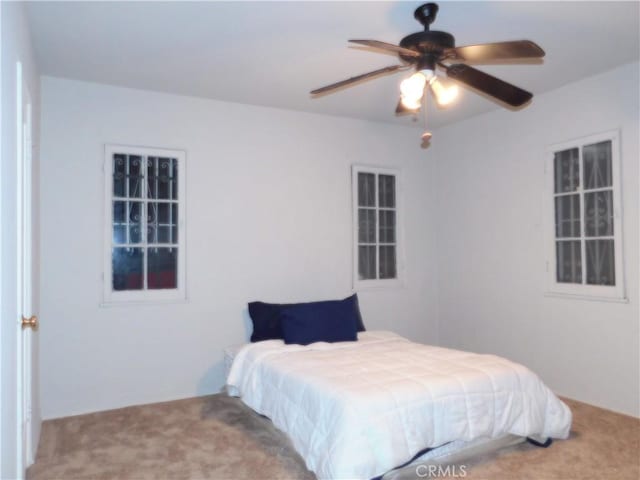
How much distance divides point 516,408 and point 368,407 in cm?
96

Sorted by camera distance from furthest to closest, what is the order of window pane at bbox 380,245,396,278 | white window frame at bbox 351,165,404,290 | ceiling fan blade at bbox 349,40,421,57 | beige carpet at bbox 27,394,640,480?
window pane at bbox 380,245,396,278 < white window frame at bbox 351,165,404,290 < beige carpet at bbox 27,394,640,480 < ceiling fan blade at bbox 349,40,421,57

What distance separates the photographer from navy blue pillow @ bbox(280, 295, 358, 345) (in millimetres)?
3543

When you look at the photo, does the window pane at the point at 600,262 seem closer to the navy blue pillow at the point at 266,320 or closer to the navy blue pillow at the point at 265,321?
the navy blue pillow at the point at 266,320

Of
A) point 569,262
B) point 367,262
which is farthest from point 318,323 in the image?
point 569,262

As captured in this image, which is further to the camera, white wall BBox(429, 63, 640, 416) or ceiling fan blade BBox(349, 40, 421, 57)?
white wall BBox(429, 63, 640, 416)

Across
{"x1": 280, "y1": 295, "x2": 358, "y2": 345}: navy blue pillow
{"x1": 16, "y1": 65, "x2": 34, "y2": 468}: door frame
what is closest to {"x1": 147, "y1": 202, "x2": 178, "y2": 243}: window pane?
{"x1": 280, "y1": 295, "x2": 358, "y2": 345}: navy blue pillow

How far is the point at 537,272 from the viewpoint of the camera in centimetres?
404

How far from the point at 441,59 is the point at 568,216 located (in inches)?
83.1

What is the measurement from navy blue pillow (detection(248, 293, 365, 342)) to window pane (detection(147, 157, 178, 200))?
115 cm

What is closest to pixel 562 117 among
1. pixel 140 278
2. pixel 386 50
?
pixel 386 50

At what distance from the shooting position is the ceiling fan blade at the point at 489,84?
8.00 ft

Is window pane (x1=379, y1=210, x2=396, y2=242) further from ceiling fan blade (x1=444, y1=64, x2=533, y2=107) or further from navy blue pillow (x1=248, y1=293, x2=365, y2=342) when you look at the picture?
ceiling fan blade (x1=444, y1=64, x2=533, y2=107)

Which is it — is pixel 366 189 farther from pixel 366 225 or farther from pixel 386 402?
pixel 386 402

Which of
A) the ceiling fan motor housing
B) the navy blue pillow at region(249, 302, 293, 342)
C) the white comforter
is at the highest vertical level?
the ceiling fan motor housing
